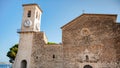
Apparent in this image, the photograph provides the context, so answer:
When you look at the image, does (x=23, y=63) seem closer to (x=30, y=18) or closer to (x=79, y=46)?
(x=30, y=18)

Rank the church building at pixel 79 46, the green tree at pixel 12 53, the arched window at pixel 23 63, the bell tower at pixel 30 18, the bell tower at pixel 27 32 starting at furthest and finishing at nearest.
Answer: the green tree at pixel 12 53, the bell tower at pixel 30 18, the arched window at pixel 23 63, the bell tower at pixel 27 32, the church building at pixel 79 46

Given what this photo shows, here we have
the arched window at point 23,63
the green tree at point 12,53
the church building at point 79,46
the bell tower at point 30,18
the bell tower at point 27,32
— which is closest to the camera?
the church building at point 79,46

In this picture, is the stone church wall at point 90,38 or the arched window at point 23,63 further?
the arched window at point 23,63

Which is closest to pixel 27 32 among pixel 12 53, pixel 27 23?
pixel 27 23

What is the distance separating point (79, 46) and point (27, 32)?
7454 millimetres

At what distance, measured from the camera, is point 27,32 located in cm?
2170

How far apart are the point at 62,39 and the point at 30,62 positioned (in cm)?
510

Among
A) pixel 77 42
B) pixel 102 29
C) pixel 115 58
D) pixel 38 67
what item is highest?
pixel 102 29

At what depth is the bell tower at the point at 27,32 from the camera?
20703mm

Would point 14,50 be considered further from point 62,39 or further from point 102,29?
point 102,29

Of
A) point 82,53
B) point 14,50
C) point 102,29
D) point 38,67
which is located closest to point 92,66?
point 82,53

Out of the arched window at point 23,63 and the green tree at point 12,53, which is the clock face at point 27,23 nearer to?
the arched window at point 23,63

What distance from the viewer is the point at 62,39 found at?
20609 mm

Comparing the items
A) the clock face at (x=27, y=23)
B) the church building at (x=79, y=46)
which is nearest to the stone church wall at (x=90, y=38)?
the church building at (x=79, y=46)
